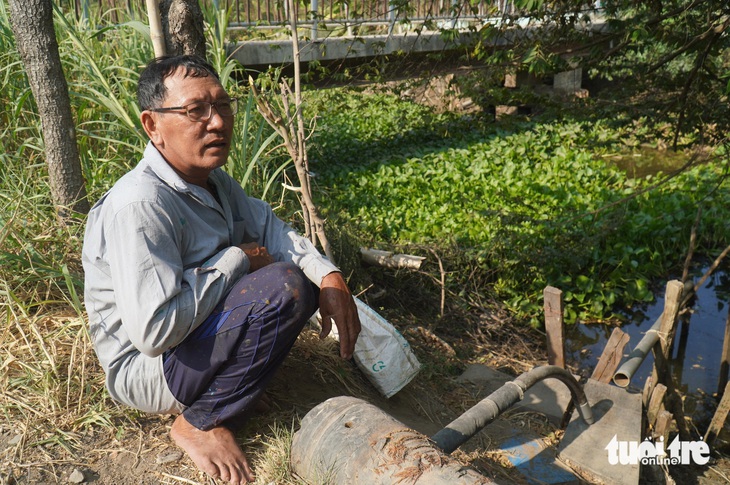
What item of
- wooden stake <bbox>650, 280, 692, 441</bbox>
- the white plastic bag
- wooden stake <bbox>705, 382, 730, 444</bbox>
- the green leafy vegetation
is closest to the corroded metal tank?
the white plastic bag

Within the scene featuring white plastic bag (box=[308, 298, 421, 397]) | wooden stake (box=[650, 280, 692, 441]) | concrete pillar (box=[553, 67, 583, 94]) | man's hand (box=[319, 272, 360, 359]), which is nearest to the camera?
man's hand (box=[319, 272, 360, 359])

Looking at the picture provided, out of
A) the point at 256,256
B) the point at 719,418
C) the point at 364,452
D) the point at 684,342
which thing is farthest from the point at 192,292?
the point at 684,342

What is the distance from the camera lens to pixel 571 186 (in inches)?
301

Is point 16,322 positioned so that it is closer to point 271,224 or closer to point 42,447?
point 42,447

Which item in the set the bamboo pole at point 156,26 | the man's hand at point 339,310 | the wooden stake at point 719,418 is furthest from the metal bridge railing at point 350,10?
the wooden stake at point 719,418

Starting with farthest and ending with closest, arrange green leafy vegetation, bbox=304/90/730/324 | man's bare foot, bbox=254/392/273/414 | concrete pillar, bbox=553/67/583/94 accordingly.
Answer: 1. concrete pillar, bbox=553/67/583/94
2. green leafy vegetation, bbox=304/90/730/324
3. man's bare foot, bbox=254/392/273/414

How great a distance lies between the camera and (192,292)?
2.17 metres

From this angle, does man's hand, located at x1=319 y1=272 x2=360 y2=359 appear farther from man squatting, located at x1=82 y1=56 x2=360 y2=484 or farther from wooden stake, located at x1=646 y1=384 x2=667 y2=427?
wooden stake, located at x1=646 y1=384 x2=667 y2=427

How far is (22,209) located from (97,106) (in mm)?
1308

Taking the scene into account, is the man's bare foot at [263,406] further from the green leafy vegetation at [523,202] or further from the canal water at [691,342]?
the canal water at [691,342]

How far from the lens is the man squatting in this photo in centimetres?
214

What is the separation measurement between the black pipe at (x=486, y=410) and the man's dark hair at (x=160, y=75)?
156 cm

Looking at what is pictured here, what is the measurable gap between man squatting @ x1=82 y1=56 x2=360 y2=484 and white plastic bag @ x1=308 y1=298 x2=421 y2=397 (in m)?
0.76

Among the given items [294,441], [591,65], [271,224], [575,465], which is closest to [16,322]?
[271,224]
